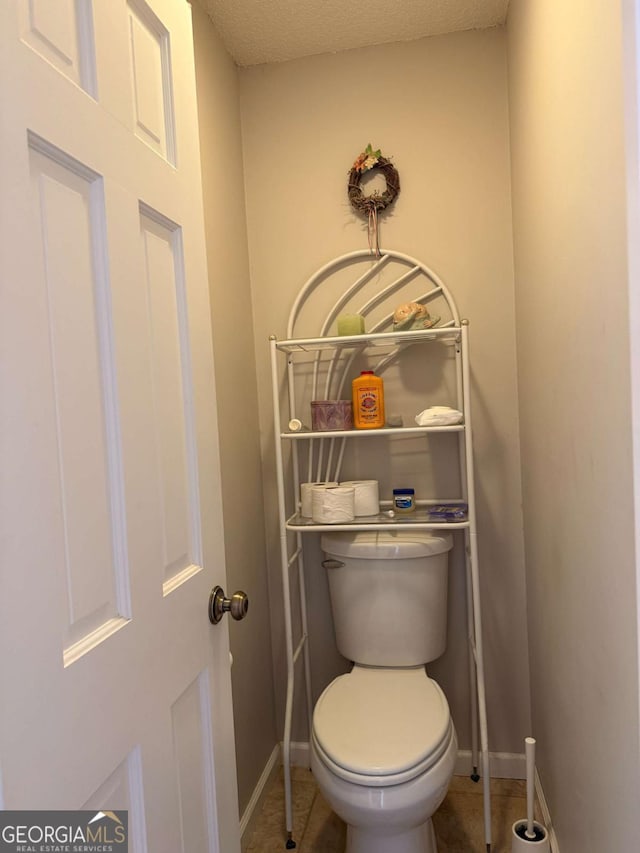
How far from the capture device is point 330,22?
1928 mm

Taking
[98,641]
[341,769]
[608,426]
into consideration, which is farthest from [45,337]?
[341,769]

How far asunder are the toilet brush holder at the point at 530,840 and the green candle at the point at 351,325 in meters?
1.49

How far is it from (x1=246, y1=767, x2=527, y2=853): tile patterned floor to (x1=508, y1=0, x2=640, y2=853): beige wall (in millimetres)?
208

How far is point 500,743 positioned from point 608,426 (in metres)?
1.57

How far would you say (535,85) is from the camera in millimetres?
1546

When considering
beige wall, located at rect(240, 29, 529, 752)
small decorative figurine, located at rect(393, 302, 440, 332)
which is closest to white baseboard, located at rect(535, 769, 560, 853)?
beige wall, located at rect(240, 29, 529, 752)

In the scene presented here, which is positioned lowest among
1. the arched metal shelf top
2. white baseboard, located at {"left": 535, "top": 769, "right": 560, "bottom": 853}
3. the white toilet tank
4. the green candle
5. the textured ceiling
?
white baseboard, located at {"left": 535, "top": 769, "right": 560, "bottom": 853}

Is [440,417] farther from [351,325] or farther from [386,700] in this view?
[386,700]

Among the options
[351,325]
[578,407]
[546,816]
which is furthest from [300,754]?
[578,407]

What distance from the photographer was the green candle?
1986mm

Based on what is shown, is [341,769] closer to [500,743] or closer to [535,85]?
[500,743]

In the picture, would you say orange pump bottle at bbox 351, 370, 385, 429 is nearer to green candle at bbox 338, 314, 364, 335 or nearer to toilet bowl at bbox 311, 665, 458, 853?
green candle at bbox 338, 314, 364, 335

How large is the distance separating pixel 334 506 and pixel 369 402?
347mm

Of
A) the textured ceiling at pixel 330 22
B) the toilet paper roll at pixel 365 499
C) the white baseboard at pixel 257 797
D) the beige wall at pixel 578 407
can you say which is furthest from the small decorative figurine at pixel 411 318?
the white baseboard at pixel 257 797
